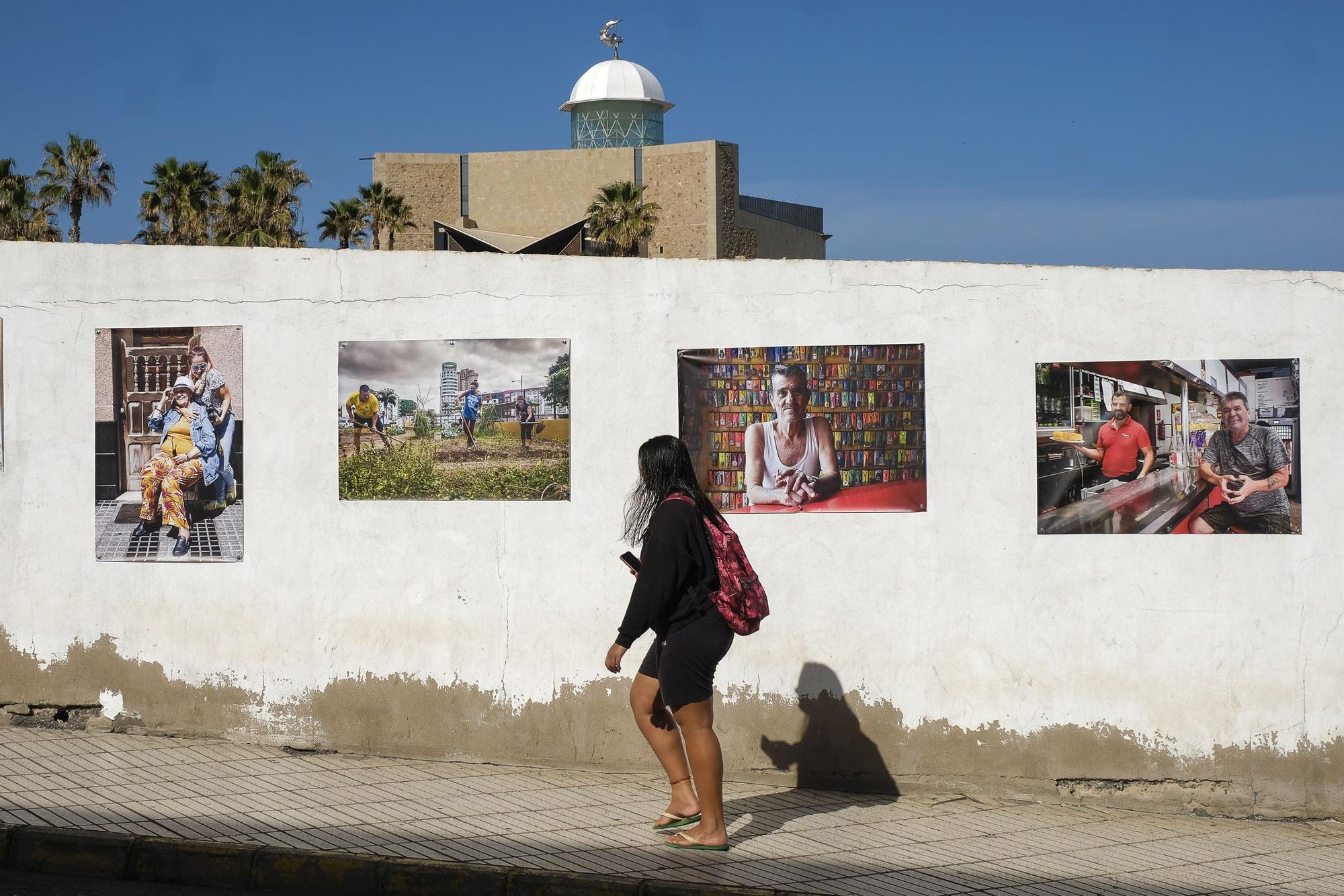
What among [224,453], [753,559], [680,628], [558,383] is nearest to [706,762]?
[680,628]

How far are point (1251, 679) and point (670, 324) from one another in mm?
3445

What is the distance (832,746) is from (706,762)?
163 centimetres

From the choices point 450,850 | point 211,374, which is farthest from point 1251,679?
point 211,374

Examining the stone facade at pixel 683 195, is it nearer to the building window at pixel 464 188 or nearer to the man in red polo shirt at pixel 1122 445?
the building window at pixel 464 188

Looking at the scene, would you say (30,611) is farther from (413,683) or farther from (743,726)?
(743,726)

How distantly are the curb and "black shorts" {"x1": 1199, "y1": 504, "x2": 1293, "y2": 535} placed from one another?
310 centimetres

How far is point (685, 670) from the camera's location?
18.5 feet

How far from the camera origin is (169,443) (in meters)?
7.69

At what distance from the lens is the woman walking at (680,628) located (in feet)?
18.5

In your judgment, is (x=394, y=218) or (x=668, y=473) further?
(x=394, y=218)

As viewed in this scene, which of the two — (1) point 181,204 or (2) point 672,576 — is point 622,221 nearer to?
(1) point 181,204

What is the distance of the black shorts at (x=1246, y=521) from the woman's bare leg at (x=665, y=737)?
2.93 metres

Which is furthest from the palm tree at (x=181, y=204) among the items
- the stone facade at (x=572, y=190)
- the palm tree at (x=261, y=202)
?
the stone facade at (x=572, y=190)

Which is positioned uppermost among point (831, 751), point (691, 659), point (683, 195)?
point (683, 195)
